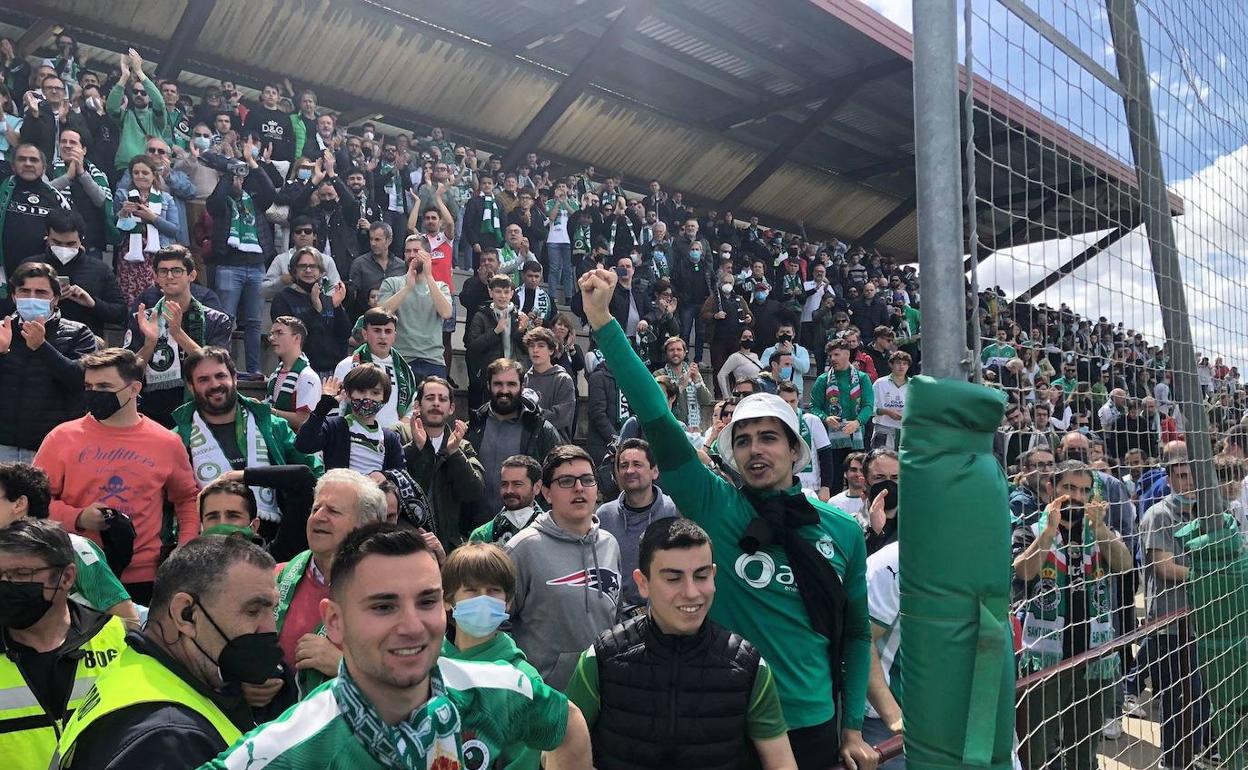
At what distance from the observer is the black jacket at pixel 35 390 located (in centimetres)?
493

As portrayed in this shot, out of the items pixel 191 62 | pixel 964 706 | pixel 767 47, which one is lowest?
pixel 964 706

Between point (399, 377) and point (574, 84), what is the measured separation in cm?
877

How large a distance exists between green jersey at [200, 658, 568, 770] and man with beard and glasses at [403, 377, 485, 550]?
3395 mm

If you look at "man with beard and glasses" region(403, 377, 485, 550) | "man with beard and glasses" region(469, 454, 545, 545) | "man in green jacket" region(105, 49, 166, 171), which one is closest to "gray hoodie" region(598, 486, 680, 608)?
"man with beard and glasses" region(469, 454, 545, 545)

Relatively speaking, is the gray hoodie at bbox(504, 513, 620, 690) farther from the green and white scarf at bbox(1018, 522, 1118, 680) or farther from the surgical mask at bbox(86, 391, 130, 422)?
the surgical mask at bbox(86, 391, 130, 422)

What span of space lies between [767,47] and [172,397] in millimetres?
11481

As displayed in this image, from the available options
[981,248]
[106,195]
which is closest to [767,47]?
[106,195]

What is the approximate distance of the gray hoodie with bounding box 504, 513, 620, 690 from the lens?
3721mm

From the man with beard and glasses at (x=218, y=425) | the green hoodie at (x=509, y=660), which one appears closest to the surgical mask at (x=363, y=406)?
the man with beard and glasses at (x=218, y=425)

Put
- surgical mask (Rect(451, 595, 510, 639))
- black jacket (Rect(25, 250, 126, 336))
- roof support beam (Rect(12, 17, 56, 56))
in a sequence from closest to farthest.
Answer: surgical mask (Rect(451, 595, 510, 639)), black jacket (Rect(25, 250, 126, 336)), roof support beam (Rect(12, 17, 56, 56))

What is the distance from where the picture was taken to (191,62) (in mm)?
11383

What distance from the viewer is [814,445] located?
8375 millimetres

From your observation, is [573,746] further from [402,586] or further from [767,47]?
[767,47]

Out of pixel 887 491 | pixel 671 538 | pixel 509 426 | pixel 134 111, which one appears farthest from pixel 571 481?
pixel 134 111
